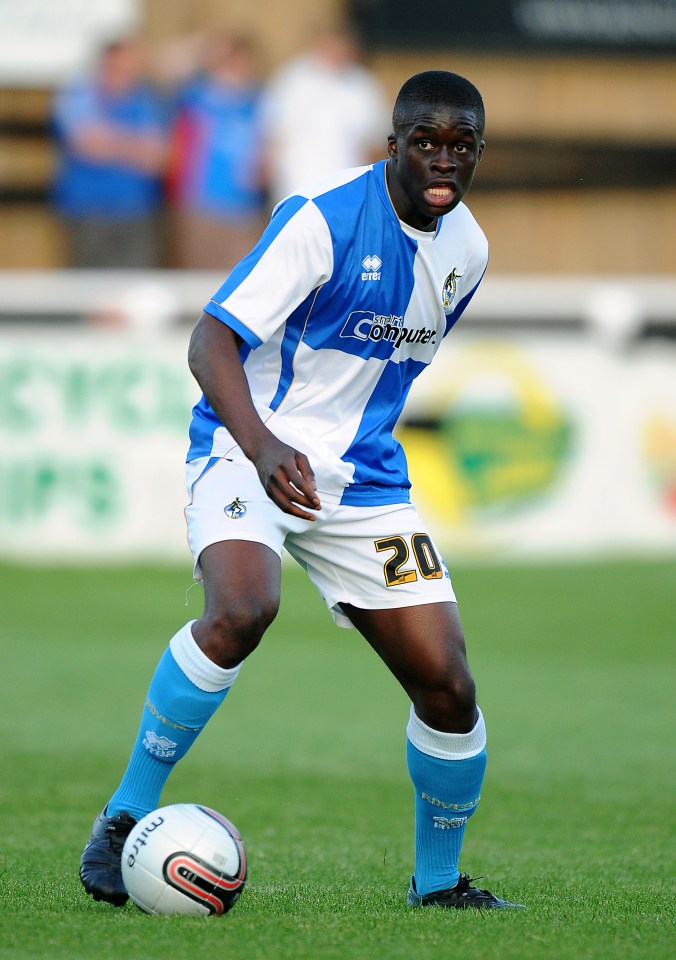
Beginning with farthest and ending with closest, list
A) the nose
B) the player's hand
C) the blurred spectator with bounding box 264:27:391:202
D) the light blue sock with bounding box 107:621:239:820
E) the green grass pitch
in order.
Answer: the blurred spectator with bounding box 264:27:391:202
the nose
the light blue sock with bounding box 107:621:239:820
the player's hand
the green grass pitch

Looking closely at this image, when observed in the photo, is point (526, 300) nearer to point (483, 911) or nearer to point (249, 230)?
point (249, 230)

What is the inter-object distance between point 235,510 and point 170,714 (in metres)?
0.58

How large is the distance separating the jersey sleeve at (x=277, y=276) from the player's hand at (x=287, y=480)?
1.21 ft

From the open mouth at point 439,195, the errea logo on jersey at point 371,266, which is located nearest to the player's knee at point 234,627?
the errea logo on jersey at point 371,266

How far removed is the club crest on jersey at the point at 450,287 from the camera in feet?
15.5

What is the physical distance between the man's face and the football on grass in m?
1.79

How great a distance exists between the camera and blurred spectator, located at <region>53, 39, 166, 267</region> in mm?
13352

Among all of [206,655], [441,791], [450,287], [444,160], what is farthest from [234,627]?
[444,160]

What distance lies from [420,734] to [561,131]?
42.3 feet

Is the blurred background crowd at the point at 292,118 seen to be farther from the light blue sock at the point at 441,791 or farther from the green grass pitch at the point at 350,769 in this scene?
the light blue sock at the point at 441,791

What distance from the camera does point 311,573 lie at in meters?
4.73

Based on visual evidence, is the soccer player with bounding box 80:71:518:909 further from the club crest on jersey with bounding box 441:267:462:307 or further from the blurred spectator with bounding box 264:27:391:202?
the blurred spectator with bounding box 264:27:391:202

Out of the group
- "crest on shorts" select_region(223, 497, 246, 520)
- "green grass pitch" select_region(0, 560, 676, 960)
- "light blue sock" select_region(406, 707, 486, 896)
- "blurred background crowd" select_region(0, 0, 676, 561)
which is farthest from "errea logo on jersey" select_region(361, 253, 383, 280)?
"blurred background crowd" select_region(0, 0, 676, 561)

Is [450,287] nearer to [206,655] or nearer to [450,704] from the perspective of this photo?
[450,704]
